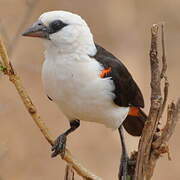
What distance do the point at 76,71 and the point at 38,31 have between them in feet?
0.92

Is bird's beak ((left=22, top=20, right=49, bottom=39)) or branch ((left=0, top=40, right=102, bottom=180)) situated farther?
bird's beak ((left=22, top=20, right=49, bottom=39))

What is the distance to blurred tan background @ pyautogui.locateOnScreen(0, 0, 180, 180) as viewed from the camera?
5.30 meters

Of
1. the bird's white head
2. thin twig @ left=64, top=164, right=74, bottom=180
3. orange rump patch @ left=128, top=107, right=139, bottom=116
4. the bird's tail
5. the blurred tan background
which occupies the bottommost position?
the blurred tan background

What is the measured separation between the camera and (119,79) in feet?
11.1

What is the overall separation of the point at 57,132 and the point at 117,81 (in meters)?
2.28

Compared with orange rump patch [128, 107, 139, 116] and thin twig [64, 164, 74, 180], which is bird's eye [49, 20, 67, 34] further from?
orange rump patch [128, 107, 139, 116]

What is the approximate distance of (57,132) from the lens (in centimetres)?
557

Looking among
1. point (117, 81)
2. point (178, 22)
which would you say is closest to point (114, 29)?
point (178, 22)

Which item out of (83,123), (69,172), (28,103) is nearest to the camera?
(28,103)

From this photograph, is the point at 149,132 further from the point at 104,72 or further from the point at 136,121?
the point at 136,121

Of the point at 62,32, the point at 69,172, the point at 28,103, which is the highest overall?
the point at 62,32

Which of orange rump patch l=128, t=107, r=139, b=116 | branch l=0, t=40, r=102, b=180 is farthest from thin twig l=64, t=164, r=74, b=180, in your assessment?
orange rump patch l=128, t=107, r=139, b=116

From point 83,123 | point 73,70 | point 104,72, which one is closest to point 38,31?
point 73,70

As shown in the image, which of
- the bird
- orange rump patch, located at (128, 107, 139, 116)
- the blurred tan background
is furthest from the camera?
the blurred tan background
